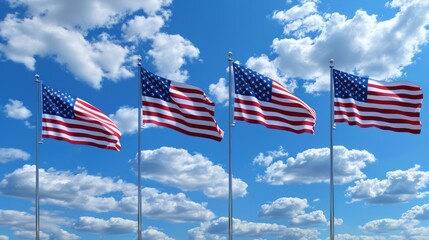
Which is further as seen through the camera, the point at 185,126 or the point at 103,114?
the point at 103,114

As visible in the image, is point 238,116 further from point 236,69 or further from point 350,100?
point 350,100

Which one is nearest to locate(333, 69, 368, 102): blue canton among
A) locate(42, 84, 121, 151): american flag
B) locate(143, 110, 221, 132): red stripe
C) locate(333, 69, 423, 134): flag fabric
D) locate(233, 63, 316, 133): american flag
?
locate(333, 69, 423, 134): flag fabric

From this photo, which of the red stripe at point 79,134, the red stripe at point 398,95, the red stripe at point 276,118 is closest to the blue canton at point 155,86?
the red stripe at point 79,134

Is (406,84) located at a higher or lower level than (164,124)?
higher

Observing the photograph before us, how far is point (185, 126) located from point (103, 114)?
5.50m

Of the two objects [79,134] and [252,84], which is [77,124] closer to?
[79,134]

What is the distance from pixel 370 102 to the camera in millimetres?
31281

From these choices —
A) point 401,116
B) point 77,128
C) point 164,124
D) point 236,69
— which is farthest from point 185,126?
point 401,116

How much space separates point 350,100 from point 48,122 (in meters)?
18.0

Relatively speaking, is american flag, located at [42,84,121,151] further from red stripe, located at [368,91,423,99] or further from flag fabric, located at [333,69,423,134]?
red stripe, located at [368,91,423,99]

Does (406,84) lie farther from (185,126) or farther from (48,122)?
(48,122)

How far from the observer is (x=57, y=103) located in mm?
32938

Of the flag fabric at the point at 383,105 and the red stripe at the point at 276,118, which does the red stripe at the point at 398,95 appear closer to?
Answer: the flag fabric at the point at 383,105

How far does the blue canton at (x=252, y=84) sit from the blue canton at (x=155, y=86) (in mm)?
4036
